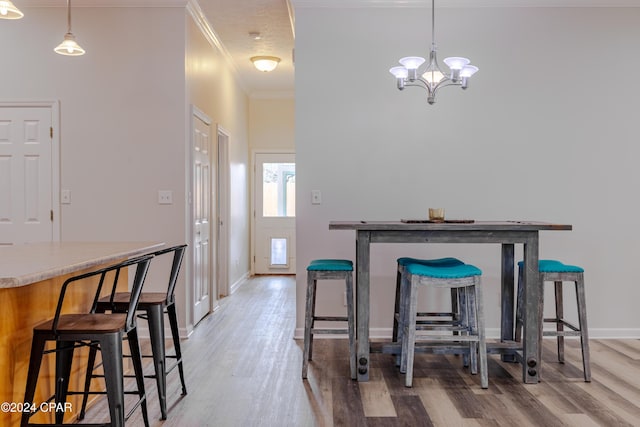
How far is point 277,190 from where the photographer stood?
7988 millimetres

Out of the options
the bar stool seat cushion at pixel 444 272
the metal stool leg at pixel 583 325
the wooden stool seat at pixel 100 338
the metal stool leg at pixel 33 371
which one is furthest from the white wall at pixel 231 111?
the metal stool leg at pixel 583 325

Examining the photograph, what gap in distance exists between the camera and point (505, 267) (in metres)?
3.51

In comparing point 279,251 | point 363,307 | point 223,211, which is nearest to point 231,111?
point 223,211

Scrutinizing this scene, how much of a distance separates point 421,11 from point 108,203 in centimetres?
299

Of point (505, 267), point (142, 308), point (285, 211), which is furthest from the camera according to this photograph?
point (285, 211)

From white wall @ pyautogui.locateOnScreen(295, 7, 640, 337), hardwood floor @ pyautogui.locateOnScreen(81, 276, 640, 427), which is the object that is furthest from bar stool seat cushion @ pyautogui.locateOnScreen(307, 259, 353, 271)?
white wall @ pyautogui.locateOnScreen(295, 7, 640, 337)

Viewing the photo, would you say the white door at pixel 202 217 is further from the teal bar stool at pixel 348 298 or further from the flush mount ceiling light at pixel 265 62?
the teal bar stool at pixel 348 298

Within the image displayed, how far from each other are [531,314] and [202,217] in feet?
9.88

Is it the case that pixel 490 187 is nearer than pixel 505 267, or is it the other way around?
pixel 505 267

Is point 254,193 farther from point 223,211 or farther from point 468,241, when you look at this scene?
point 468,241

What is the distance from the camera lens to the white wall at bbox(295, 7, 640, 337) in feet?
13.8

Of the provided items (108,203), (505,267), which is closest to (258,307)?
(108,203)

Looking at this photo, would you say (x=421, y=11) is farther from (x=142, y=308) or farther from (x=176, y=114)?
(x=142, y=308)

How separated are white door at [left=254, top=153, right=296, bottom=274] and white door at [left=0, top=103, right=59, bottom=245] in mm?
3867
